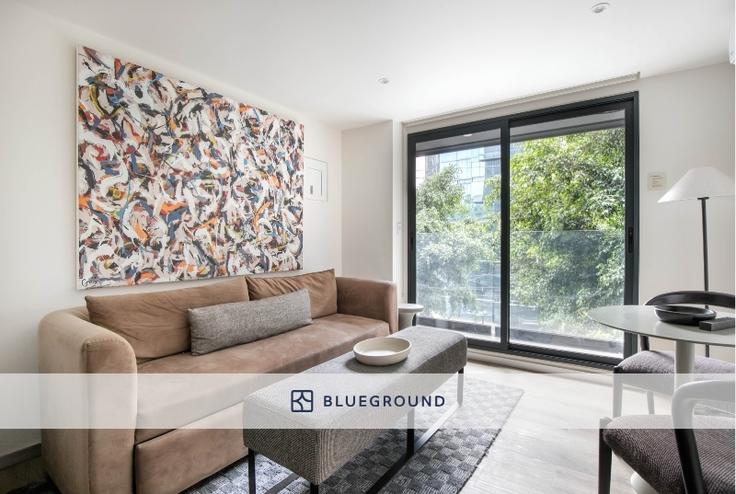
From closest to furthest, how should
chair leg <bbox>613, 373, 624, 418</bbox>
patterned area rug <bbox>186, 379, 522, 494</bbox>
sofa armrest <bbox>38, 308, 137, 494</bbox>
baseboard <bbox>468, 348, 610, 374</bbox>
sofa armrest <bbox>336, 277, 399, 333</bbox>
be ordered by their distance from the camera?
sofa armrest <bbox>38, 308, 137, 494</bbox>
patterned area rug <bbox>186, 379, 522, 494</bbox>
chair leg <bbox>613, 373, 624, 418</bbox>
baseboard <bbox>468, 348, 610, 374</bbox>
sofa armrest <bbox>336, 277, 399, 333</bbox>

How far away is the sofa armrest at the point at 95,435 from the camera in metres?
1.33

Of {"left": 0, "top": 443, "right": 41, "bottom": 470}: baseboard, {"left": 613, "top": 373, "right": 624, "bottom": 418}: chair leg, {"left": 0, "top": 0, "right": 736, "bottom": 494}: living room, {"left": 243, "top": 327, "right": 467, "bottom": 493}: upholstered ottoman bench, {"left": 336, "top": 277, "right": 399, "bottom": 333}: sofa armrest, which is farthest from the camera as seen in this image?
{"left": 336, "top": 277, "right": 399, "bottom": 333}: sofa armrest

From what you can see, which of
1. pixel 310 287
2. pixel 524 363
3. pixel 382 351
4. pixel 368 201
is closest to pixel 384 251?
pixel 368 201

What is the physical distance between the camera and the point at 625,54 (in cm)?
234

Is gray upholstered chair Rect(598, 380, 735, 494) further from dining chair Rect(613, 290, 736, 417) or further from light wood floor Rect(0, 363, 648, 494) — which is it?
dining chair Rect(613, 290, 736, 417)

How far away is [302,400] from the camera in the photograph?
54.2 inches

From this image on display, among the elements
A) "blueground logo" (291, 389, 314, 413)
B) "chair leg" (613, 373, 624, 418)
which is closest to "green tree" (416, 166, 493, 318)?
"chair leg" (613, 373, 624, 418)

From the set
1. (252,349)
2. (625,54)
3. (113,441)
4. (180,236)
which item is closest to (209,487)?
(113,441)

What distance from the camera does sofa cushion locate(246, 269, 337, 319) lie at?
267cm

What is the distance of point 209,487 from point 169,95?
7.60 feet

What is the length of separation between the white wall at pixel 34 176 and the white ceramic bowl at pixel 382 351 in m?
1.62

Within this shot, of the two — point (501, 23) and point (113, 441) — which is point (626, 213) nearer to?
point (501, 23)

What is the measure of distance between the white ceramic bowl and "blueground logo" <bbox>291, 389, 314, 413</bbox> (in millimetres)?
350

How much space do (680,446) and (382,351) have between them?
118cm
